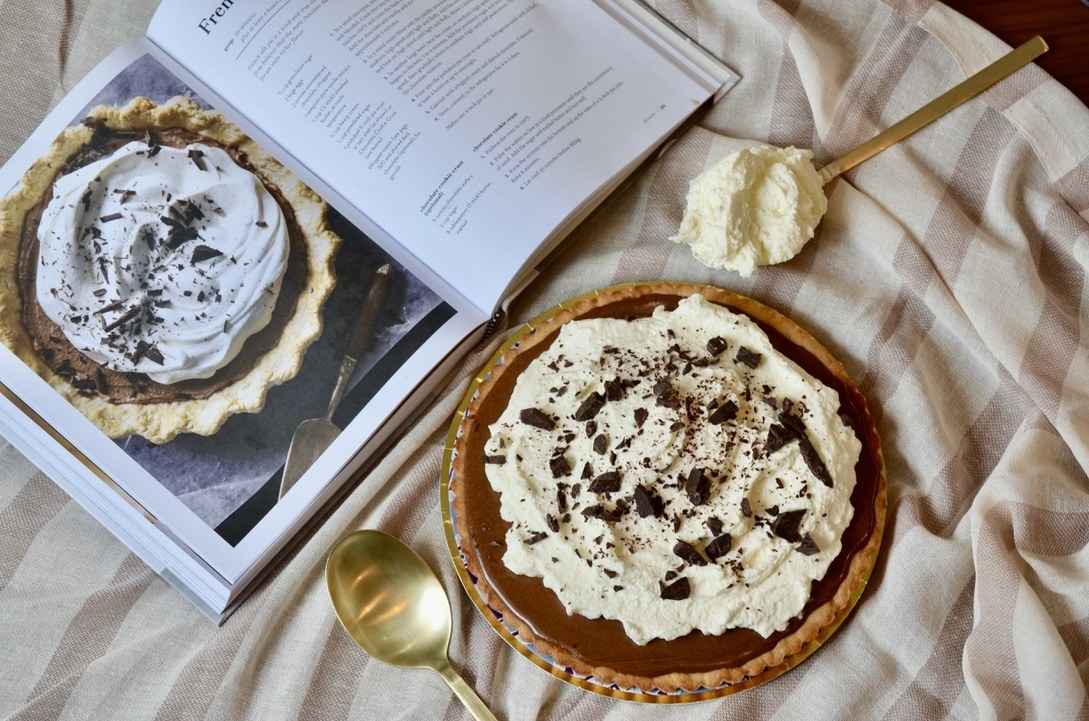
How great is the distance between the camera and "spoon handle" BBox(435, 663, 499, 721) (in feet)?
5.11

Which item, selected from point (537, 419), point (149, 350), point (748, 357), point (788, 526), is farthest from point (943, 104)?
point (149, 350)

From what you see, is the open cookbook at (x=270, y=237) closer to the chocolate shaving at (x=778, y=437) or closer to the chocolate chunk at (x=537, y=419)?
the chocolate chunk at (x=537, y=419)

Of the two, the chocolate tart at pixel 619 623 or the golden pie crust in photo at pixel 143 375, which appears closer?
the chocolate tart at pixel 619 623

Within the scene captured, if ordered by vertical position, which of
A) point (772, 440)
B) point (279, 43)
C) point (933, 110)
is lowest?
point (772, 440)

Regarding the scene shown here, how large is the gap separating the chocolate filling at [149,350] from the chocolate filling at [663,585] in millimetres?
403

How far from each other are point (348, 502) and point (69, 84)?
38.7 inches

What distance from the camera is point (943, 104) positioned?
1.66 metres

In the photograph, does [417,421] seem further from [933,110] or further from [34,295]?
[933,110]

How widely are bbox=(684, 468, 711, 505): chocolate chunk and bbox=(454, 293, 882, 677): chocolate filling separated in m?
0.07

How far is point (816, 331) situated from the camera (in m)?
1.67

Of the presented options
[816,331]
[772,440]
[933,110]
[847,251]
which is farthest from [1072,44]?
[772,440]

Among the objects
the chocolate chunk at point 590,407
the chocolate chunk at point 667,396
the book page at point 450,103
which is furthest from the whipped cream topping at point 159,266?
the chocolate chunk at point 667,396

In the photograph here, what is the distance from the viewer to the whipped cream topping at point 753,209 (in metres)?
1.59

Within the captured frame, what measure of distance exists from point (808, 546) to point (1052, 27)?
105 centimetres
